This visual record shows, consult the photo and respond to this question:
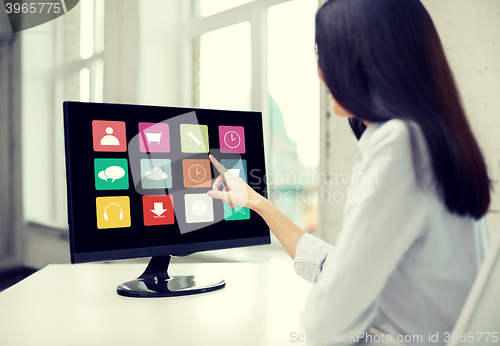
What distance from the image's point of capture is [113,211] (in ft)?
2.92

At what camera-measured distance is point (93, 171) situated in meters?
0.88

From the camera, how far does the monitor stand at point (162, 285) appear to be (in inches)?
35.9

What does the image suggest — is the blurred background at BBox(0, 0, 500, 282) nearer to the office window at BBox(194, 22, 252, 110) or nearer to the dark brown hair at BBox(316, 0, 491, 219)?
the office window at BBox(194, 22, 252, 110)

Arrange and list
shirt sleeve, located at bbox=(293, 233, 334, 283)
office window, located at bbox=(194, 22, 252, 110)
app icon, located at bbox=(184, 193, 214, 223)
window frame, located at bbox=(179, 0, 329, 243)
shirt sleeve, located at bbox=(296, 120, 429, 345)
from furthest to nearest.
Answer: office window, located at bbox=(194, 22, 252, 110) → window frame, located at bbox=(179, 0, 329, 243) → app icon, located at bbox=(184, 193, 214, 223) → shirt sleeve, located at bbox=(293, 233, 334, 283) → shirt sleeve, located at bbox=(296, 120, 429, 345)

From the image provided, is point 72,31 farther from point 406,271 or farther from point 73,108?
point 406,271

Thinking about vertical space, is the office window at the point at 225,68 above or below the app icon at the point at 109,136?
above

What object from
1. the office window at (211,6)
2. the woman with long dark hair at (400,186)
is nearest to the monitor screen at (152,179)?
the woman with long dark hair at (400,186)

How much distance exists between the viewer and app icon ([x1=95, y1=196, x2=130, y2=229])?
34.5 inches

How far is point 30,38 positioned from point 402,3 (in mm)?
1797

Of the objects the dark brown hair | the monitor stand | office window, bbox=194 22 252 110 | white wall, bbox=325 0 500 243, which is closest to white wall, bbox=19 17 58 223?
the monitor stand

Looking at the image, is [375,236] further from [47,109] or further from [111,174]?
[47,109]

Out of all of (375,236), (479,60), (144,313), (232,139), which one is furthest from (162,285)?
(479,60)

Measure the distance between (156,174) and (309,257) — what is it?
1.32ft

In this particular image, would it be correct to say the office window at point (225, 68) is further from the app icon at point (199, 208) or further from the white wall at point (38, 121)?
the app icon at point (199, 208)
